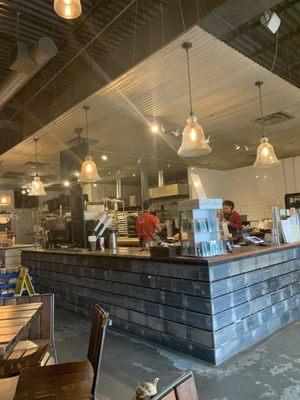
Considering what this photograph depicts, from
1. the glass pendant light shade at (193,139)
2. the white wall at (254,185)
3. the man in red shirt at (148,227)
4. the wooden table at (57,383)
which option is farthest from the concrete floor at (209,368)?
the white wall at (254,185)

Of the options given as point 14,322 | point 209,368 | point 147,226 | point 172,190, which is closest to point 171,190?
point 172,190

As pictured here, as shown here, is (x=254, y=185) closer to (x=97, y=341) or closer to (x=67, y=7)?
(x=67, y=7)

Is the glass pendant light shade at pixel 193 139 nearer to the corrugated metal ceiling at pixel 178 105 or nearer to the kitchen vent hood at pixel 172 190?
the corrugated metal ceiling at pixel 178 105

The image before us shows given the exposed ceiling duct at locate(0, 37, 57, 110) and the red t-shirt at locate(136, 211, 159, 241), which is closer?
the exposed ceiling duct at locate(0, 37, 57, 110)

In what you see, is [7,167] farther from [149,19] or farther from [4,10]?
[149,19]

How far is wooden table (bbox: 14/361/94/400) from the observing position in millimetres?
1635

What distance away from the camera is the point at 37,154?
7.54 meters

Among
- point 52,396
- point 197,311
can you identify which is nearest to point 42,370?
point 52,396

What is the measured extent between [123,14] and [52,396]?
4.05m

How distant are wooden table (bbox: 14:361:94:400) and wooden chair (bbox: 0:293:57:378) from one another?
31cm

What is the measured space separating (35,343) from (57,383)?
0.94 meters

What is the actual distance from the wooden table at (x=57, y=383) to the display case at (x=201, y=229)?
1.65 m

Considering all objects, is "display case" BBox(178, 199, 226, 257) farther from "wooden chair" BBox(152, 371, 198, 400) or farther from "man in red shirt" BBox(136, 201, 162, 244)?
"man in red shirt" BBox(136, 201, 162, 244)

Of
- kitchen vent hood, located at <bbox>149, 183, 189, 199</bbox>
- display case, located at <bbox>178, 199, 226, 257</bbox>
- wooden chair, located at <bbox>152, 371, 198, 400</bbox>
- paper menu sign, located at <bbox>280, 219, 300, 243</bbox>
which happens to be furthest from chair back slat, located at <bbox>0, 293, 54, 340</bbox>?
kitchen vent hood, located at <bbox>149, 183, 189, 199</bbox>
